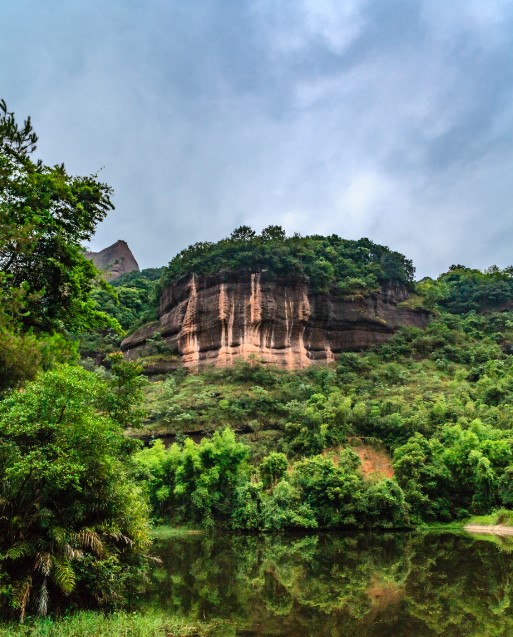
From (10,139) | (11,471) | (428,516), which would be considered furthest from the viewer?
(428,516)

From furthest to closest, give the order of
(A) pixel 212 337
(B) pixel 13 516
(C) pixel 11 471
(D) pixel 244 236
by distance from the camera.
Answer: (D) pixel 244 236
(A) pixel 212 337
(B) pixel 13 516
(C) pixel 11 471

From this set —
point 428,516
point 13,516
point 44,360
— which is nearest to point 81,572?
point 13,516

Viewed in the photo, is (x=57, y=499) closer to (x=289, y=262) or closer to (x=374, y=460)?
(x=374, y=460)

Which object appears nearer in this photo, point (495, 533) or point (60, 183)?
point (60, 183)

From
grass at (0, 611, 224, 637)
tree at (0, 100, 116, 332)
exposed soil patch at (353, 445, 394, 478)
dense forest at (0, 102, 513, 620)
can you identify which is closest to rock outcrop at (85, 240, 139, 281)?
dense forest at (0, 102, 513, 620)

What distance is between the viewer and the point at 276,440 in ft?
113

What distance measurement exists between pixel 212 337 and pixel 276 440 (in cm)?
1645

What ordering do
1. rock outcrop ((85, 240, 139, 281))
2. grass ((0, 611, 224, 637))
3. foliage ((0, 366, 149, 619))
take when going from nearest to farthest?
grass ((0, 611, 224, 637)) → foliage ((0, 366, 149, 619)) → rock outcrop ((85, 240, 139, 281))

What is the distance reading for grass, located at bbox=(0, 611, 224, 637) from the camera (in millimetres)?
7047

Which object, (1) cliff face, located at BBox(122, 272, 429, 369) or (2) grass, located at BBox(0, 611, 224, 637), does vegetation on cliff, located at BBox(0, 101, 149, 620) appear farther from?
(1) cliff face, located at BBox(122, 272, 429, 369)

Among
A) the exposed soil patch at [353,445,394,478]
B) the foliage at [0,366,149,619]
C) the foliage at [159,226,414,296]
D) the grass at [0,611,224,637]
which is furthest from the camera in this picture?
the foliage at [159,226,414,296]

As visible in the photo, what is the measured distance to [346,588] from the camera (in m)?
11.5

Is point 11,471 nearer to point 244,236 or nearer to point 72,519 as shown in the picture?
point 72,519

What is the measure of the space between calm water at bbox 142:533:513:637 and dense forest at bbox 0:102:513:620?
230cm
